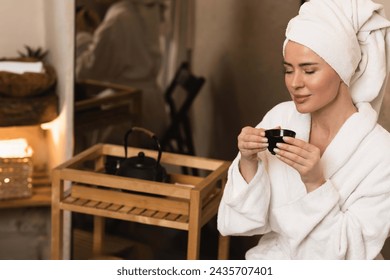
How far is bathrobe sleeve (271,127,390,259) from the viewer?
4.56 ft

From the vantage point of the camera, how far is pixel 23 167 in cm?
214

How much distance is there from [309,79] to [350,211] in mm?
284

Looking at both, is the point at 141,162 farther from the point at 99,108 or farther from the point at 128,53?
the point at 128,53

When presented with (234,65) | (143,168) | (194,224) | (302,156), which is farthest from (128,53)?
(302,156)

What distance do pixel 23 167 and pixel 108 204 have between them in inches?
18.2

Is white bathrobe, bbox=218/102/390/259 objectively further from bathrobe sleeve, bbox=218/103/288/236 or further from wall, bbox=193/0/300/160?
wall, bbox=193/0/300/160

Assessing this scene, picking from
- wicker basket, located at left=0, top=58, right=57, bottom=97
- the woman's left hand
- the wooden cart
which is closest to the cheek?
the woman's left hand

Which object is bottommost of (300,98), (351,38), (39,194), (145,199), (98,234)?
(98,234)

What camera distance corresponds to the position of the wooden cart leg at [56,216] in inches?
71.7

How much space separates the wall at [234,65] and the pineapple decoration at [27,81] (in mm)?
626

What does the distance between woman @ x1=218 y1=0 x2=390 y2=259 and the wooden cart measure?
0.78ft

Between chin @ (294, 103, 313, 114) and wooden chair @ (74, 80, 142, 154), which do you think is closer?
chin @ (294, 103, 313, 114)

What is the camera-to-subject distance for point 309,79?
1.40m

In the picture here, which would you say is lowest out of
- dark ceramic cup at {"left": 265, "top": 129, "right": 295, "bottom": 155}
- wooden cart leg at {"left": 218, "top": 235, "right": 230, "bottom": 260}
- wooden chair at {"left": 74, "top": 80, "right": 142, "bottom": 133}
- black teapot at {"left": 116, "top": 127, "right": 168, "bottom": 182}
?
wooden cart leg at {"left": 218, "top": 235, "right": 230, "bottom": 260}
